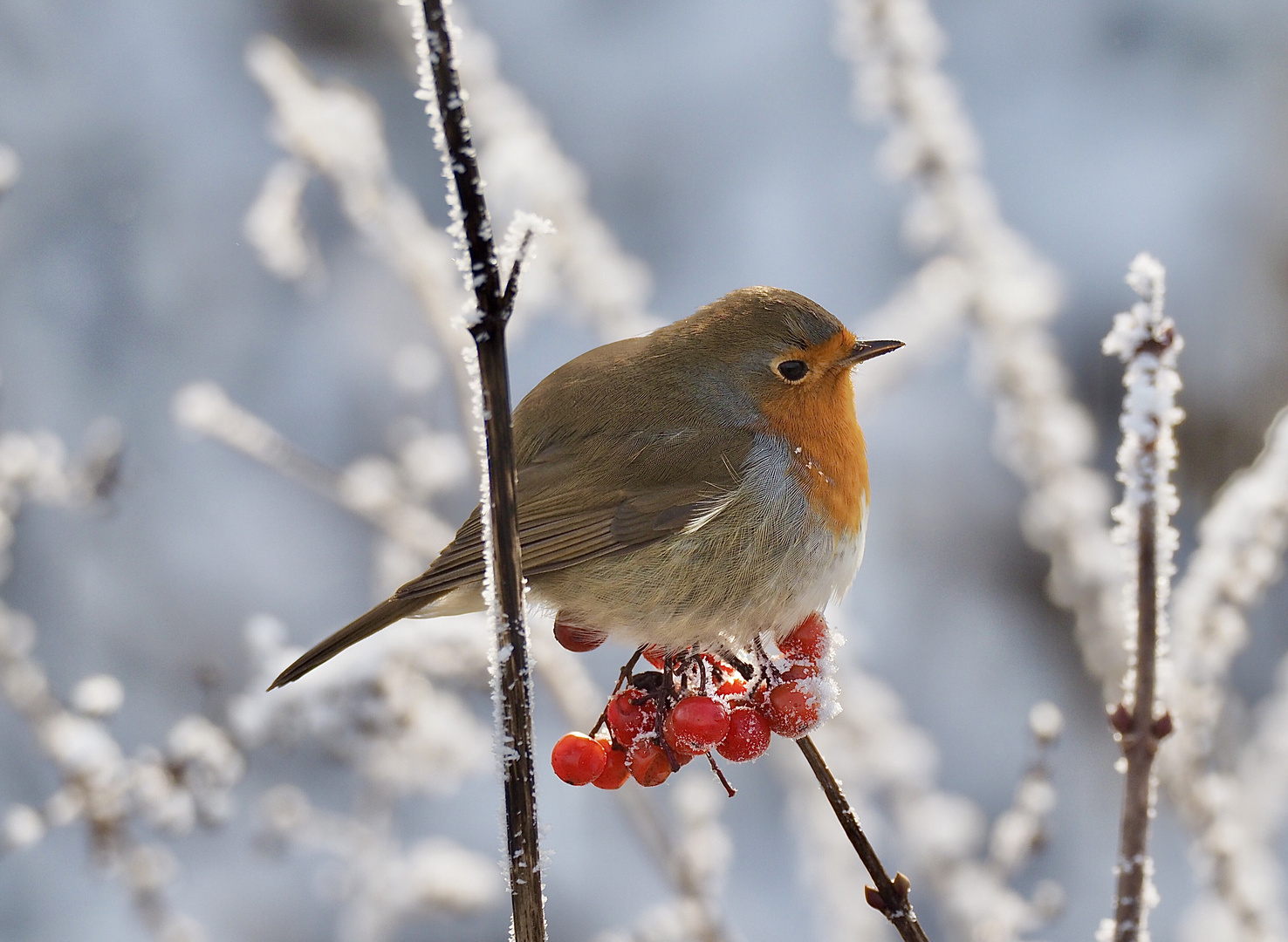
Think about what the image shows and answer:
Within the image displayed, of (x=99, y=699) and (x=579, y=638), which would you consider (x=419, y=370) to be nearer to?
(x=99, y=699)

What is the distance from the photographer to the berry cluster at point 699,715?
1.48m

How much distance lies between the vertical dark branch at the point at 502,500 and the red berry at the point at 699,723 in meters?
0.48

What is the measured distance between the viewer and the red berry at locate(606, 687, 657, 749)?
158 centimetres

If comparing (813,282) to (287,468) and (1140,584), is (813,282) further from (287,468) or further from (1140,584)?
(1140,584)

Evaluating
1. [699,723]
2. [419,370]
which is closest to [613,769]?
[699,723]

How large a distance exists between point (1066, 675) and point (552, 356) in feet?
9.09

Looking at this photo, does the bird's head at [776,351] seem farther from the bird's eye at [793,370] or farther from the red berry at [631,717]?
the red berry at [631,717]

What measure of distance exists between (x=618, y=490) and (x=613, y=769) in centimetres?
59

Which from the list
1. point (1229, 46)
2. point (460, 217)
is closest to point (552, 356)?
point (1229, 46)

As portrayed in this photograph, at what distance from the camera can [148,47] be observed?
19.6ft

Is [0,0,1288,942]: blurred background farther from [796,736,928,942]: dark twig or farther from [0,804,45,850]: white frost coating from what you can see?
[796,736,928,942]: dark twig

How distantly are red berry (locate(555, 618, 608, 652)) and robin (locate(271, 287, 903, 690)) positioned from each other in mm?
11

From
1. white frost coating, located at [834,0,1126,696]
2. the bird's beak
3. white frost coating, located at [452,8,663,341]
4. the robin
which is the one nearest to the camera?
the bird's beak

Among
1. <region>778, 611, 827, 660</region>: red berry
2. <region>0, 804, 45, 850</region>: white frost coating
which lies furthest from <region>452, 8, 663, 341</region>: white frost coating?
→ <region>0, 804, 45, 850</region>: white frost coating
